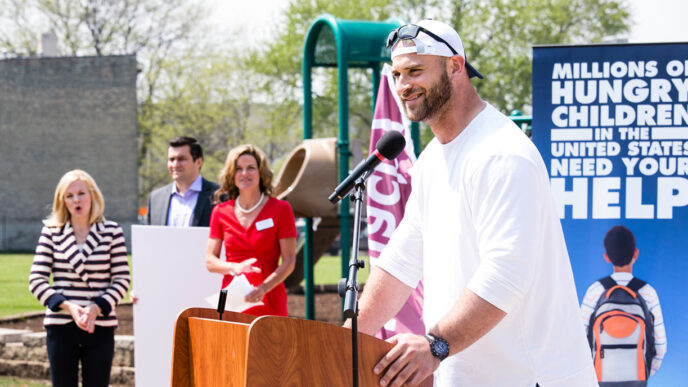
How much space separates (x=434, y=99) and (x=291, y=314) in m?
10.1

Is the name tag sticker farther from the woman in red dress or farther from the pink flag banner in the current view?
the pink flag banner

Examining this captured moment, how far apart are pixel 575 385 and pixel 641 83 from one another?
3.62 metres

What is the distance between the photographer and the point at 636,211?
581 centimetres

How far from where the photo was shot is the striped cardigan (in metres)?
5.81

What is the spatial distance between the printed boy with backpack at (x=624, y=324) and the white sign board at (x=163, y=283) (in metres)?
2.82

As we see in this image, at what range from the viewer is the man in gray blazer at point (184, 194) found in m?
6.93

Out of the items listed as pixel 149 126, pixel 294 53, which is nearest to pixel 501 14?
pixel 294 53

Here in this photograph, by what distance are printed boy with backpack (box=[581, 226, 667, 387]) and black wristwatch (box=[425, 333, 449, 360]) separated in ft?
12.2

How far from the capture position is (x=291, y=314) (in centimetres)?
1258

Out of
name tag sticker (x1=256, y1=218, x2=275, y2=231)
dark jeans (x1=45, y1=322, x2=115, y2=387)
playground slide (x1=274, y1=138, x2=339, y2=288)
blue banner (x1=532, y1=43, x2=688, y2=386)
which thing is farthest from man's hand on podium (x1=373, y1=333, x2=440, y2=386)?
playground slide (x1=274, y1=138, x2=339, y2=288)

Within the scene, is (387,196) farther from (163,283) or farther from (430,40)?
(430,40)

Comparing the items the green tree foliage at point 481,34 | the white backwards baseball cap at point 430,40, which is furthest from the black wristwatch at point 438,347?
the green tree foliage at point 481,34

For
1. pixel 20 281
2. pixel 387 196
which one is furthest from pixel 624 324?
pixel 20 281

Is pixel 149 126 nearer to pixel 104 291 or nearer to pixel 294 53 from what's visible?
pixel 294 53
